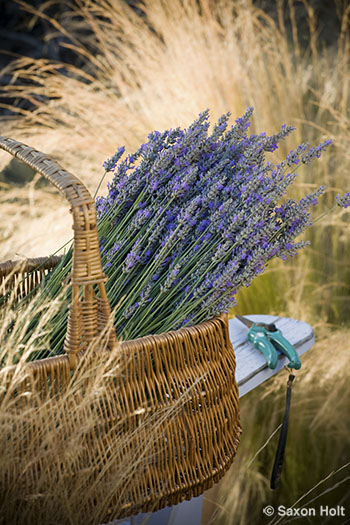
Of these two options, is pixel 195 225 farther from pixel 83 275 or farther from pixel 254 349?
pixel 254 349

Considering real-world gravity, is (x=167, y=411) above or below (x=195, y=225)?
below

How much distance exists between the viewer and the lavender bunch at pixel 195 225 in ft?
2.57

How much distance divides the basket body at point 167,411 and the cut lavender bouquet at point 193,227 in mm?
64

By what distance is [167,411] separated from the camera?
742 mm

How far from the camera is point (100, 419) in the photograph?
0.69 m

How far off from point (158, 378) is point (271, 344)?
1.39ft


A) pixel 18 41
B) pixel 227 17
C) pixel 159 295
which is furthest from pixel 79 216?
pixel 18 41

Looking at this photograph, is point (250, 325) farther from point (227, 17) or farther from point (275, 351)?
point (227, 17)

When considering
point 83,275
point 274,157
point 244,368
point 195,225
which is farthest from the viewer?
point 274,157

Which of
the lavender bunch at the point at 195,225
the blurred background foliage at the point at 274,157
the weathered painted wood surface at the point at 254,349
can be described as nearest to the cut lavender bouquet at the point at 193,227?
the lavender bunch at the point at 195,225

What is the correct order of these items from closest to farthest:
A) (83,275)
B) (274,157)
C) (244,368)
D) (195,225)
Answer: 1. (83,275)
2. (195,225)
3. (244,368)
4. (274,157)


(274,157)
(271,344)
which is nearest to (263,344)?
(271,344)

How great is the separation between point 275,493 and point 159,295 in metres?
1.11

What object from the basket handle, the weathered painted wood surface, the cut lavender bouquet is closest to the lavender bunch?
the cut lavender bouquet
